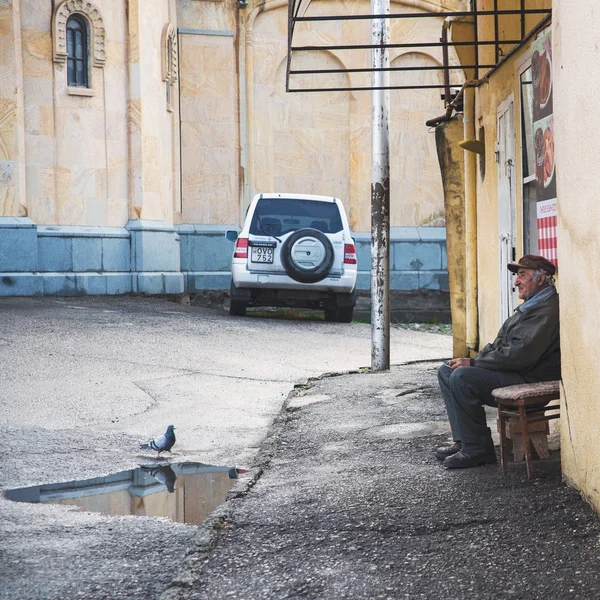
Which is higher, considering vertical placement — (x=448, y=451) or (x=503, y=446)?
(x=503, y=446)

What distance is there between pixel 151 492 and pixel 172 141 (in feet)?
57.2

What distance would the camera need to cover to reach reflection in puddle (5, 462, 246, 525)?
602 cm

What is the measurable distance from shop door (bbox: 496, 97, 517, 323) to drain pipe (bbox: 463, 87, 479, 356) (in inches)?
52.0

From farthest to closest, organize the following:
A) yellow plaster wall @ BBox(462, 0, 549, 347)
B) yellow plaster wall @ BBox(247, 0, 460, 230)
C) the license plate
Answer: yellow plaster wall @ BBox(247, 0, 460, 230)
the license plate
yellow plaster wall @ BBox(462, 0, 549, 347)

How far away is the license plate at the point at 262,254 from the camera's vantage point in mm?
16500

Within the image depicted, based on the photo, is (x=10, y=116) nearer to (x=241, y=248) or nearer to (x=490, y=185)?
(x=241, y=248)

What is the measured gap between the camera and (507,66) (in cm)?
955

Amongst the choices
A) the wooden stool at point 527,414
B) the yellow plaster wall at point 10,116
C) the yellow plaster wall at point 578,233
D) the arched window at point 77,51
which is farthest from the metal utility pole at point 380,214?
the arched window at point 77,51

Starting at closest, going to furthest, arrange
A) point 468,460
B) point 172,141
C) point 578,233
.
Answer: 1. point 578,233
2. point 468,460
3. point 172,141

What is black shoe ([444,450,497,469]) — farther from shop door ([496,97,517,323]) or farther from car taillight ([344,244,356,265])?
car taillight ([344,244,356,265])

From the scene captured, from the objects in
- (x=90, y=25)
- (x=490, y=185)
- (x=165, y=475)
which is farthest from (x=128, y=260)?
(x=165, y=475)

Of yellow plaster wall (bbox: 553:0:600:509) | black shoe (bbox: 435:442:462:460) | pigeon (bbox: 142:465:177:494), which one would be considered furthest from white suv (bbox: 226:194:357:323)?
yellow plaster wall (bbox: 553:0:600:509)

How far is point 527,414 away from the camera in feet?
19.7

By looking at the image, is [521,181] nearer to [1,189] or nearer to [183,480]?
[183,480]
